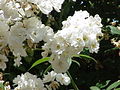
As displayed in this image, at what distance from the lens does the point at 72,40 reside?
1.74 m

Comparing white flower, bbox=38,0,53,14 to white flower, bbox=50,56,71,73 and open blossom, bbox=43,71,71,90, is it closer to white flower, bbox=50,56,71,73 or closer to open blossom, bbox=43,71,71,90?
white flower, bbox=50,56,71,73

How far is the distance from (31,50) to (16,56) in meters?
0.12

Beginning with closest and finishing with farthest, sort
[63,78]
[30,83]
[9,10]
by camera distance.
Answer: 1. [9,10]
2. [30,83]
3. [63,78]

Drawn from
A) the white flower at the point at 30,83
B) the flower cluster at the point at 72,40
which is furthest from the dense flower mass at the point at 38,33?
the white flower at the point at 30,83

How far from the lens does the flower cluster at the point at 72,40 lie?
68.8 inches

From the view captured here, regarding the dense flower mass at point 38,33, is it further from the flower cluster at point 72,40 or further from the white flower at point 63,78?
the white flower at point 63,78

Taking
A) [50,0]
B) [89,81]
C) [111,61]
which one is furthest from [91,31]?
[111,61]

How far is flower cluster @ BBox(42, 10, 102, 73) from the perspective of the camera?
175 centimetres

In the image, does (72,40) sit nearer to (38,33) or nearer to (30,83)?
(38,33)

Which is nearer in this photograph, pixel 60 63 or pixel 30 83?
pixel 60 63

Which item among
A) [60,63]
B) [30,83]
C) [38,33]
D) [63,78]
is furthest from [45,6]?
[63,78]

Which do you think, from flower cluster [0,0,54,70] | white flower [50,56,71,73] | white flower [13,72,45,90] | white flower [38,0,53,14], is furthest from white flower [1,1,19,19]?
white flower [13,72,45,90]

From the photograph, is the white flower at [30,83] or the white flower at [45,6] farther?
the white flower at [30,83]

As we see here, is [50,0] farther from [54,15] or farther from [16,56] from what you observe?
[54,15]
